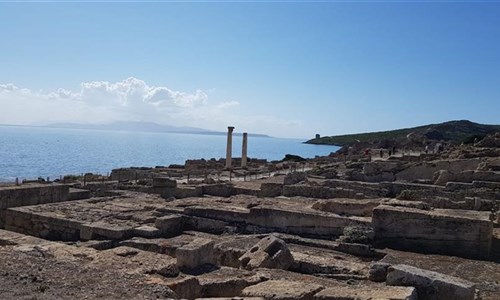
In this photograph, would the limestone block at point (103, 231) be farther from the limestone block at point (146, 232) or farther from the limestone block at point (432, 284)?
the limestone block at point (432, 284)

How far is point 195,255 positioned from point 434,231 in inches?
226

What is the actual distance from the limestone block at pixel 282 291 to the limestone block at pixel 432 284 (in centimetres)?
130

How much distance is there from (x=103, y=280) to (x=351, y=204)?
27.8ft

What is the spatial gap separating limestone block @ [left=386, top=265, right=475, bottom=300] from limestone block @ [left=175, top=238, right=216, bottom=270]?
352 centimetres

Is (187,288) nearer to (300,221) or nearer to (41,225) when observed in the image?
(300,221)

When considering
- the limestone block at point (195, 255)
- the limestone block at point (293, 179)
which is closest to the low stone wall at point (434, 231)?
the limestone block at point (195, 255)

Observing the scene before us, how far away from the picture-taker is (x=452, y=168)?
939 inches

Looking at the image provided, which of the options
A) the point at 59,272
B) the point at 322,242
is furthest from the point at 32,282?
the point at 322,242

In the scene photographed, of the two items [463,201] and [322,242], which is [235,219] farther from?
[463,201]

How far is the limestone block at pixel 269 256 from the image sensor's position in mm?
9062

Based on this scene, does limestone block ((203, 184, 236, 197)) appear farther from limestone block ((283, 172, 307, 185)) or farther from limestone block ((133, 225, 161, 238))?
limestone block ((133, 225, 161, 238))

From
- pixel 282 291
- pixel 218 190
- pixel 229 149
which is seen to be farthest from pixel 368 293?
pixel 229 149

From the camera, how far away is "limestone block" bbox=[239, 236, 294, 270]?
906cm

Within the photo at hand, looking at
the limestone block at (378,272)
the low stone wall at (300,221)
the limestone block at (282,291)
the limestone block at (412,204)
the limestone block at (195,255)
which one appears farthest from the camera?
the limestone block at (412,204)
